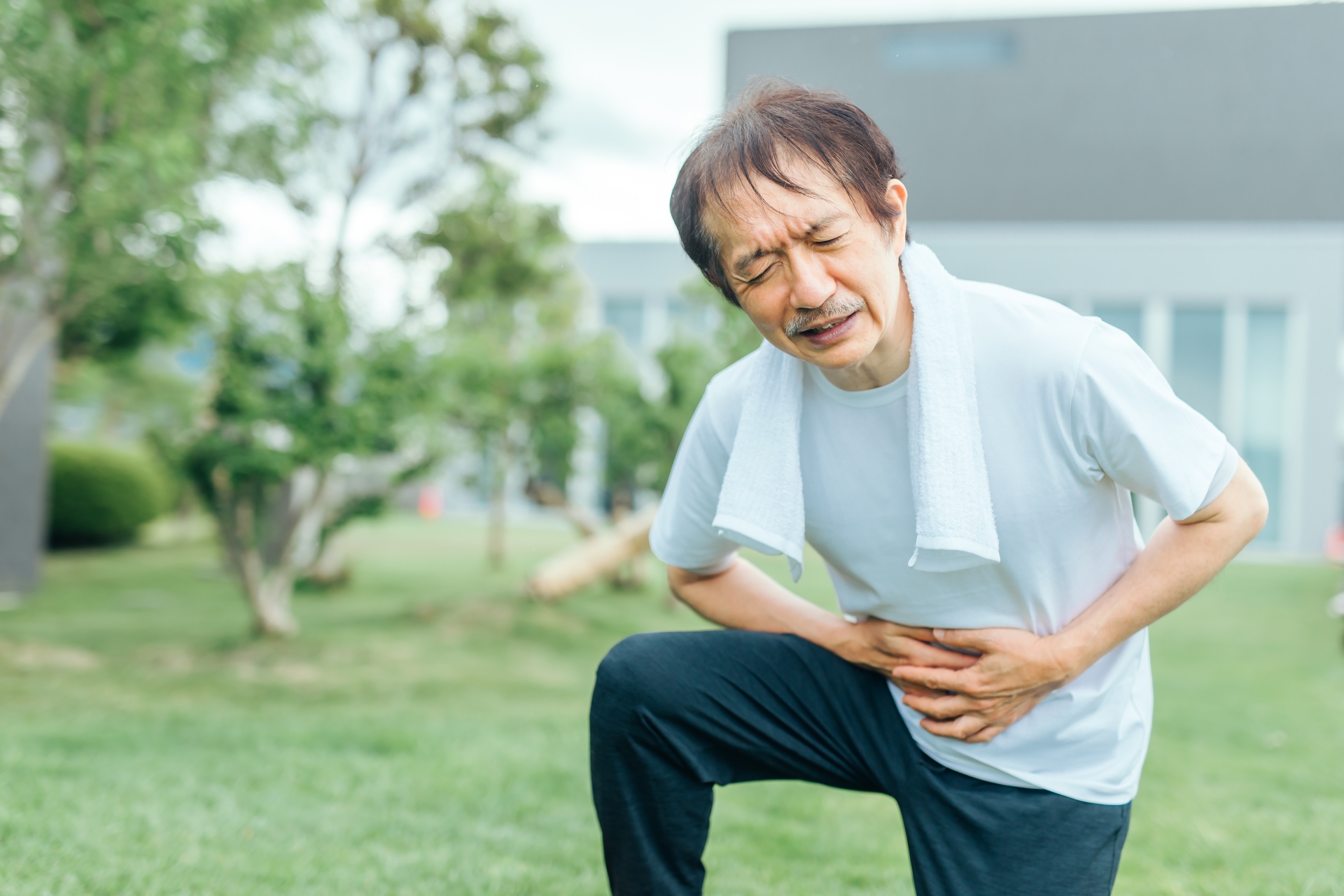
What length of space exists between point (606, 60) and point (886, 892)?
7162 millimetres

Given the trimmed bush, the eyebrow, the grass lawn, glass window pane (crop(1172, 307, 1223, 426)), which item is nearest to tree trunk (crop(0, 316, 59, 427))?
the grass lawn

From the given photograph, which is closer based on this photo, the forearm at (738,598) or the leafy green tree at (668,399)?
the forearm at (738,598)

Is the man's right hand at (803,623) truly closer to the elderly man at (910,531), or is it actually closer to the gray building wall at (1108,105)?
the elderly man at (910,531)

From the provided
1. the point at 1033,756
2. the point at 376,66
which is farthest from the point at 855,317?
the point at 376,66

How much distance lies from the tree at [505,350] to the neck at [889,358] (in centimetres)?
549

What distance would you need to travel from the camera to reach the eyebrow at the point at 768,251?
4.36ft

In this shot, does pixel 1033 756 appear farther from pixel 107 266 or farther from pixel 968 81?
pixel 968 81

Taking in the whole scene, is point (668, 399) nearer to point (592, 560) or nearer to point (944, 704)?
point (592, 560)

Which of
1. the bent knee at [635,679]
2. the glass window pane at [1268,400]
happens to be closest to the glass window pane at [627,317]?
the glass window pane at [1268,400]

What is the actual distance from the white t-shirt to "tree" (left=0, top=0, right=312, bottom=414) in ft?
11.5

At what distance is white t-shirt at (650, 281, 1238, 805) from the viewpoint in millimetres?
1303

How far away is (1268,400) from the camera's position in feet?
43.6

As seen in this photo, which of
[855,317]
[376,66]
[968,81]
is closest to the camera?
[855,317]

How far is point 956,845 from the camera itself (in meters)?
1.46
